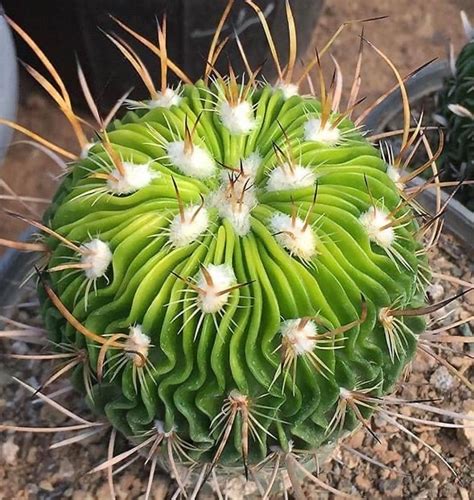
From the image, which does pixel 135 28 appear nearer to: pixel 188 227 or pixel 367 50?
pixel 367 50

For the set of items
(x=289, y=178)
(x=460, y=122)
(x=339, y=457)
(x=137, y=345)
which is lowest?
(x=339, y=457)

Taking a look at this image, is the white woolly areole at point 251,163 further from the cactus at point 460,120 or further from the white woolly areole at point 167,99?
the cactus at point 460,120

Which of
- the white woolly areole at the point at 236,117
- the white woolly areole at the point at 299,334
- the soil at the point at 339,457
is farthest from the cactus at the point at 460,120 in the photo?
the white woolly areole at the point at 299,334

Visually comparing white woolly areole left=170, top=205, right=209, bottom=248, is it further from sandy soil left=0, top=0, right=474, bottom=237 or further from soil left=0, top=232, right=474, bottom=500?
sandy soil left=0, top=0, right=474, bottom=237

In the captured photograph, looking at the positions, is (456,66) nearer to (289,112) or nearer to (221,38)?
(221,38)

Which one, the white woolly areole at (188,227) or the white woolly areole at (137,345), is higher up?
the white woolly areole at (188,227)

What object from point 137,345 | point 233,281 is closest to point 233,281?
point 233,281
